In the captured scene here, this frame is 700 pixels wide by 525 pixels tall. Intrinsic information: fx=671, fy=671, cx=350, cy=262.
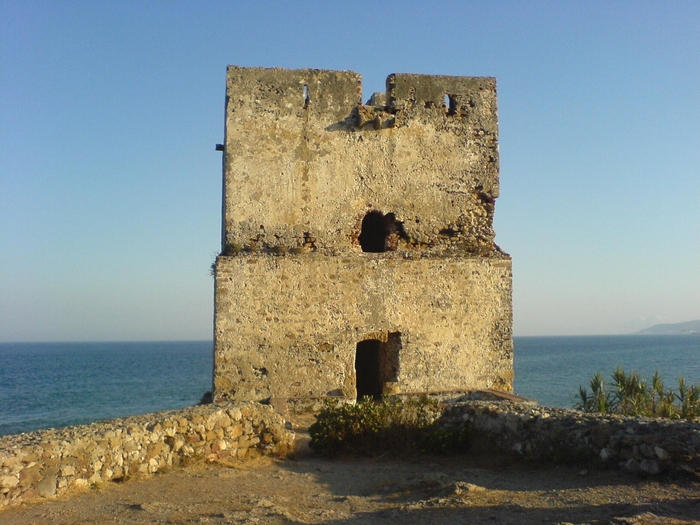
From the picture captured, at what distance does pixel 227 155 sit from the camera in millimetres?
11906

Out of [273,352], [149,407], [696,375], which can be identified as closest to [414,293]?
[273,352]

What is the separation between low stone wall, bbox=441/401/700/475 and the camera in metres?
5.95

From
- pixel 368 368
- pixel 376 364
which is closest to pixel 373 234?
pixel 376 364

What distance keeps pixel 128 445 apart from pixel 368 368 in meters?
7.95

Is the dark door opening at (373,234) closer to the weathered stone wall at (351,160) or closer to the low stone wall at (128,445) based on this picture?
the weathered stone wall at (351,160)

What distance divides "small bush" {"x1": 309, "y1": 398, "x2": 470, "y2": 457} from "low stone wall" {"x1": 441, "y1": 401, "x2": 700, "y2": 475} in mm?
350

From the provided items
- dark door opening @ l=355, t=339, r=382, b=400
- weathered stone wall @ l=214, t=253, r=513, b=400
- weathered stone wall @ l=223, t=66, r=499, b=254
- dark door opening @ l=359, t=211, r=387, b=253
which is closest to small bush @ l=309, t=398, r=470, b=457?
weathered stone wall @ l=214, t=253, r=513, b=400

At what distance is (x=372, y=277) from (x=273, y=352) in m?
2.18

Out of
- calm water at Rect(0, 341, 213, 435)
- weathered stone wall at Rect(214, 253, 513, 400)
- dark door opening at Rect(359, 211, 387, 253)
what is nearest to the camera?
weathered stone wall at Rect(214, 253, 513, 400)

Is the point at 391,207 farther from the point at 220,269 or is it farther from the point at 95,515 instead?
the point at 95,515

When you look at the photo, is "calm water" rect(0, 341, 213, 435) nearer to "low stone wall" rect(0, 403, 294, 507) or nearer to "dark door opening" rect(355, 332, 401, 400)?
"dark door opening" rect(355, 332, 401, 400)

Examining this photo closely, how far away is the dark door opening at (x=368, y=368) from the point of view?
1413 centimetres

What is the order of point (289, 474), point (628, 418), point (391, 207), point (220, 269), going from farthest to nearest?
point (391, 207), point (220, 269), point (289, 474), point (628, 418)

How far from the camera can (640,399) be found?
779 inches
